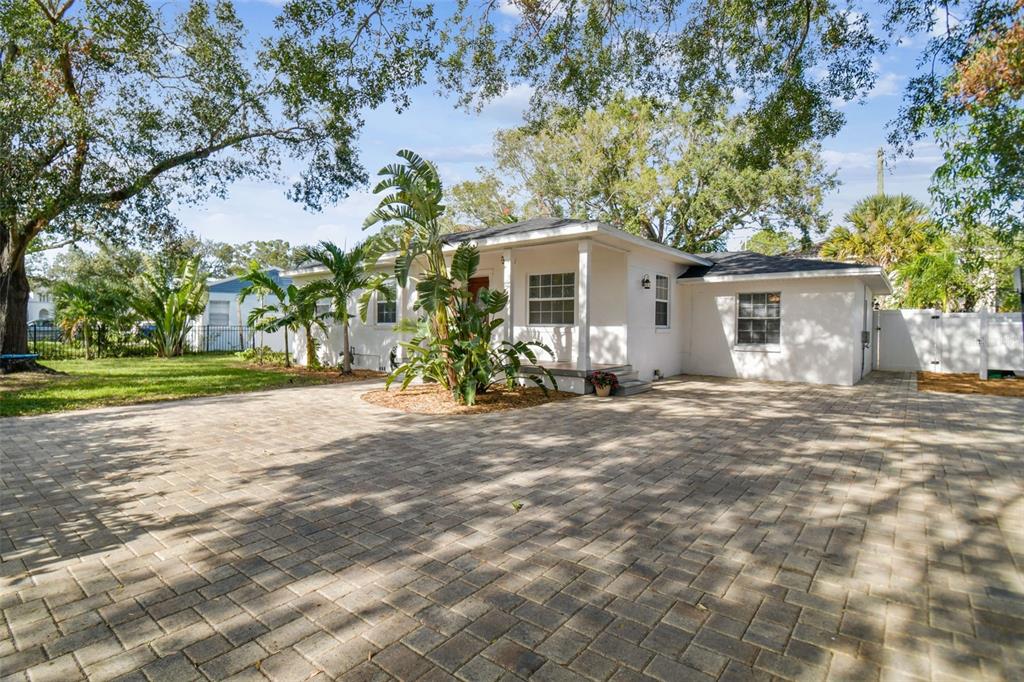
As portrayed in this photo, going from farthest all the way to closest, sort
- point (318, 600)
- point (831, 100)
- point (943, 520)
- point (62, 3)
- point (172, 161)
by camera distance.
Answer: point (172, 161), point (62, 3), point (831, 100), point (943, 520), point (318, 600)

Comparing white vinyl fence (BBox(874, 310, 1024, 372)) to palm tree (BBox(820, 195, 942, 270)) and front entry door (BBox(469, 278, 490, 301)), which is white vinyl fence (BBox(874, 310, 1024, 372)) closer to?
palm tree (BBox(820, 195, 942, 270))

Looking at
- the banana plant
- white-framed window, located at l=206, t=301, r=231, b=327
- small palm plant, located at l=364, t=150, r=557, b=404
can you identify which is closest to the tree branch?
small palm plant, located at l=364, t=150, r=557, b=404

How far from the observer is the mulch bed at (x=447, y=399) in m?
8.08

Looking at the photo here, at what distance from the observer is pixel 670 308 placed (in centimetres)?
1273

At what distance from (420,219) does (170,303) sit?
43.4 ft

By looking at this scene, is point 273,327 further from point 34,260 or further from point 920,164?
point 34,260

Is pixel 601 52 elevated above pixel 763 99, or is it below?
above

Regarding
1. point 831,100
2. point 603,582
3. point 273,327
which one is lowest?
point 603,582

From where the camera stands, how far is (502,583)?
281cm

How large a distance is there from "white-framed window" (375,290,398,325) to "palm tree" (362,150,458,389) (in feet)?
17.6

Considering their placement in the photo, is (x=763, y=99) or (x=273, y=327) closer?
(x=763, y=99)

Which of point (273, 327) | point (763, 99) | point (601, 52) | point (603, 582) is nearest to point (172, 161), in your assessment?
point (273, 327)

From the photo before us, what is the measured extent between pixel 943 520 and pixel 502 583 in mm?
3318

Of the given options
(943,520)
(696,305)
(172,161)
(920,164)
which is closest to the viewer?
(943,520)
